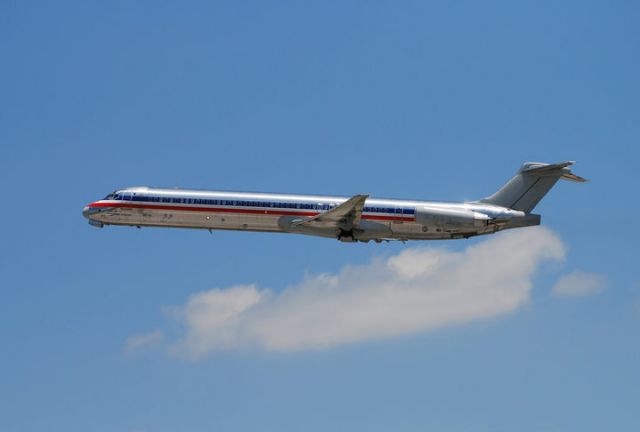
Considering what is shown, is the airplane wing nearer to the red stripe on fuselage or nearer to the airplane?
the airplane

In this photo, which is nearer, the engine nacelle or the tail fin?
the engine nacelle

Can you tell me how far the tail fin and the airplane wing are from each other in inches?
459

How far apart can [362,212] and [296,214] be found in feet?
17.9

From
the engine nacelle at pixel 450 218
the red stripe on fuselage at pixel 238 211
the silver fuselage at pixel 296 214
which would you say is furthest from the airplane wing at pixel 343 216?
the engine nacelle at pixel 450 218

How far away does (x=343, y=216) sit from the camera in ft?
244

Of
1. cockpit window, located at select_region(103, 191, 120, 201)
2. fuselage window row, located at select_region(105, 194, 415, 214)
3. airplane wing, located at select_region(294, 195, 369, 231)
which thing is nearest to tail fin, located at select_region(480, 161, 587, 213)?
fuselage window row, located at select_region(105, 194, 415, 214)

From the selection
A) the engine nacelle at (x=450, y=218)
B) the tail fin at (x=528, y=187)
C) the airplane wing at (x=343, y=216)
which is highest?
the tail fin at (x=528, y=187)

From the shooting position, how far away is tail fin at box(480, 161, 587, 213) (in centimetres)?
7556

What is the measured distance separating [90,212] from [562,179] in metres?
40.6

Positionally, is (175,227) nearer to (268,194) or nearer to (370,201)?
(268,194)

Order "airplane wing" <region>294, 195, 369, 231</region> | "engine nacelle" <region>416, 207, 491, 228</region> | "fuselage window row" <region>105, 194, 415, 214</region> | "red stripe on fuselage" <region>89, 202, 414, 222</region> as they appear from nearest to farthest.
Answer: "airplane wing" <region>294, 195, 369, 231</region>, "engine nacelle" <region>416, 207, 491, 228</region>, "red stripe on fuselage" <region>89, 202, 414, 222</region>, "fuselage window row" <region>105, 194, 415, 214</region>

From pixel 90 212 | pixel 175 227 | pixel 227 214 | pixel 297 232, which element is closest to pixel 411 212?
pixel 297 232

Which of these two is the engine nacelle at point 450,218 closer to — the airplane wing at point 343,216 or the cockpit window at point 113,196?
the airplane wing at point 343,216

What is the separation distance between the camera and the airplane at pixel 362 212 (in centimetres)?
7425
